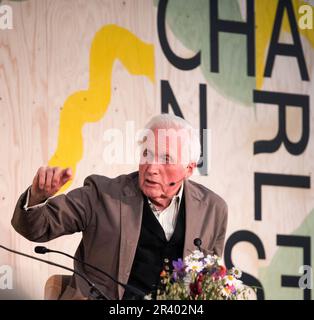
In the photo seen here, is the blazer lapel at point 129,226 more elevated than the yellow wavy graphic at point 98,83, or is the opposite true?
the yellow wavy graphic at point 98,83

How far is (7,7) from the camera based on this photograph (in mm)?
5375

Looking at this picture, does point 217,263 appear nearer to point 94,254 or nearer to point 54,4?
point 94,254

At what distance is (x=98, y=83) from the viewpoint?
5523 millimetres

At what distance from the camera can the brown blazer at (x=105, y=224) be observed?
5027 mm

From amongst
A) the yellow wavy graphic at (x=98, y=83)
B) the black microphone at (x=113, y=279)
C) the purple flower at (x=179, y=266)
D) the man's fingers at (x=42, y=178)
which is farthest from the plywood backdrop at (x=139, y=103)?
the purple flower at (x=179, y=266)

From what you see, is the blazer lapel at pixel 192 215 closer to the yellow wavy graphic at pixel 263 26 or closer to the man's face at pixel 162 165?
the man's face at pixel 162 165

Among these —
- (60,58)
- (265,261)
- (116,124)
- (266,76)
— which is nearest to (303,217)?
(265,261)

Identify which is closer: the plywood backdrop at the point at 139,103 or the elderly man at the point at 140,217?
the elderly man at the point at 140,217

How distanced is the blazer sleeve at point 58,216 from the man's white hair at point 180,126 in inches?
15.2

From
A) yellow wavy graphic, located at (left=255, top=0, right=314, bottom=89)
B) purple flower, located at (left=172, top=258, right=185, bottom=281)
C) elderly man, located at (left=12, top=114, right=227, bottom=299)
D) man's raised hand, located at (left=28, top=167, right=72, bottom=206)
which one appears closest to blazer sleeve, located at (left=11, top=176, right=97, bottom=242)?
elderly man, located at (left=12, top=114, right=227, bottom=299)

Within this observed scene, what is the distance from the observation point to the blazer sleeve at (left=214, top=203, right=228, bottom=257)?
5.30 m

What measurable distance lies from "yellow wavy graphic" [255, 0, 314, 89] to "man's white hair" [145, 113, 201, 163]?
0.72m

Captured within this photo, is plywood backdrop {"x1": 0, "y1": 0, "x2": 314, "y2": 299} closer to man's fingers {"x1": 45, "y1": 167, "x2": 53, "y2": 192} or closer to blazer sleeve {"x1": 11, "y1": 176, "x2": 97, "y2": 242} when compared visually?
blazer sleeve {"x1": 11, "y1": 176, "x2": 97, "y2": 242}

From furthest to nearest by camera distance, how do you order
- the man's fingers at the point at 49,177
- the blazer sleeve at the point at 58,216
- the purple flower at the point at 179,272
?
the blazer sleeve at the point at 58,216 → the man's fingers at the point at 49,177 → the purple flower at the point at 179,272
